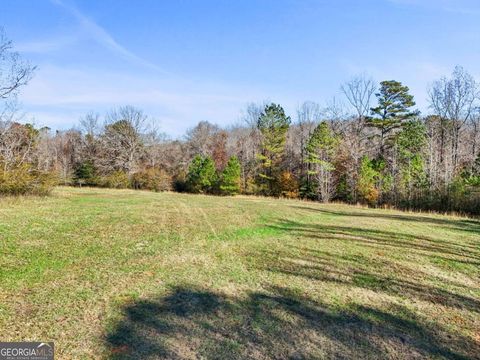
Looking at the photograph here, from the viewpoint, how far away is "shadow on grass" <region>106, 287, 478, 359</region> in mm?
3359

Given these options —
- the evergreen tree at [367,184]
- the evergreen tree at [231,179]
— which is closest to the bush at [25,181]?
the evergreen tree at [231,179]

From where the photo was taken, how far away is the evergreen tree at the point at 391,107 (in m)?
32.8

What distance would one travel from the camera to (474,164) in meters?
24.0

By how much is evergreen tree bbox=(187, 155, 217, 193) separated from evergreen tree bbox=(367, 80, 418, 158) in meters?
16.6

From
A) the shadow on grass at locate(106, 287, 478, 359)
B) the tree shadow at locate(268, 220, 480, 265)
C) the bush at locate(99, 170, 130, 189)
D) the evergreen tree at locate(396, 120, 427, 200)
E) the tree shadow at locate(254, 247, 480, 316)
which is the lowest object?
the shadow on grass at locate(106, 287, 478, 359)

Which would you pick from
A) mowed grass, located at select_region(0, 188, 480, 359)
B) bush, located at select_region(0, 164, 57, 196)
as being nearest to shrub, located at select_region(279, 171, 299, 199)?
bush, located at select_region(0, 164, 57, 196)

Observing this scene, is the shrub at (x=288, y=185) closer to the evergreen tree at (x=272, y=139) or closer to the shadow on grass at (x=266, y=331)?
the evergreen tree at (x=272, y=139)

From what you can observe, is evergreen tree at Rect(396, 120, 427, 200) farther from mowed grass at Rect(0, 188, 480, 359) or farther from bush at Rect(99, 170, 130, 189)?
bush at Rect(99, 170, 130, 189)

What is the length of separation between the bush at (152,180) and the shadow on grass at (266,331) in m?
28.6

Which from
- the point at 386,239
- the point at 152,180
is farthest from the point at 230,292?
the point at 152,180

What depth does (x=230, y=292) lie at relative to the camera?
4875 mm

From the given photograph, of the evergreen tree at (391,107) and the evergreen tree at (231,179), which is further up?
the evergreen tree at (391,107)

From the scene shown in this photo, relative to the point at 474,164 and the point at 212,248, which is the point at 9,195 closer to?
the point at 212,248

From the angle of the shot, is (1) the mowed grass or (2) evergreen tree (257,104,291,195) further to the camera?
(2) evergreen tree (257,104,291,195)
